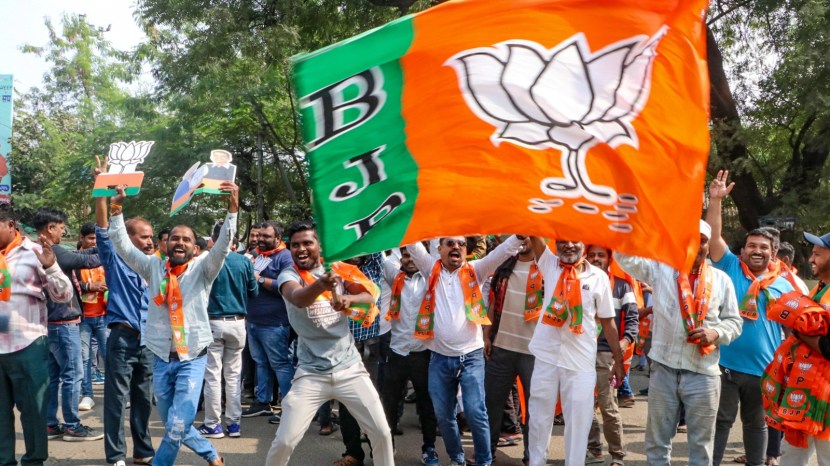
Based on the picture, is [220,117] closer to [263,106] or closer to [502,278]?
[263,106]

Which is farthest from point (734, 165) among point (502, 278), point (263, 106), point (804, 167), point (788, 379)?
point (263, 106)

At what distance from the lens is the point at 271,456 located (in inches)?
202

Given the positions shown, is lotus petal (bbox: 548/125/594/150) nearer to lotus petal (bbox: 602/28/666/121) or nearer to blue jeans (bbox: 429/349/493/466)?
lotus petal (bbox: 602/28/666/121)

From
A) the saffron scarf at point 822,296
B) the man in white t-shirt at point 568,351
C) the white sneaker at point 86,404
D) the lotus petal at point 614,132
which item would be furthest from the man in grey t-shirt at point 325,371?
the white sneaker at point 86,404

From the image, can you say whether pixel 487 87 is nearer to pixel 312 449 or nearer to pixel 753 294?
pixel 753 294

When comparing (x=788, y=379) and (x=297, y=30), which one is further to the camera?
(x=297, y=30)

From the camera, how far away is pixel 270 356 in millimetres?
8234

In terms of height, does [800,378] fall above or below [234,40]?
below

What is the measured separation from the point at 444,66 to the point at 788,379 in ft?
10.1

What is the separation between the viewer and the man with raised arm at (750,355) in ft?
20.0

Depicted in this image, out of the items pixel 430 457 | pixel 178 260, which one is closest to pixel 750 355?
pixel 430 457

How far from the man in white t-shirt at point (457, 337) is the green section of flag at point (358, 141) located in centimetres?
234

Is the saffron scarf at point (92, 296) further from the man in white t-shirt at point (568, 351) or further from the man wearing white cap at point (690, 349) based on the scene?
the man wearing white cap at point (690, 349)

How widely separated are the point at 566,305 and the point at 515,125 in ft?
7.14
